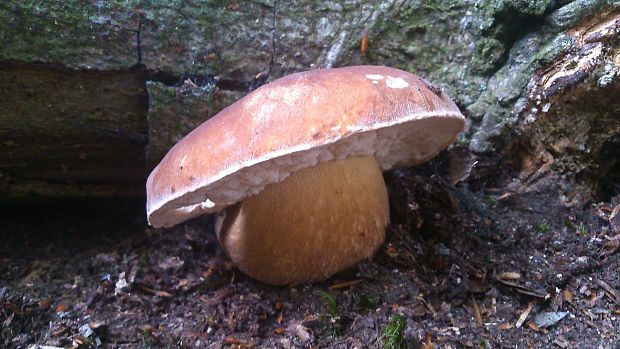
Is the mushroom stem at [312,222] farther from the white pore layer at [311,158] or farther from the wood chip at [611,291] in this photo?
the wood chip at [611,291]

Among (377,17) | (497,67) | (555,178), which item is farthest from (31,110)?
(555,178)

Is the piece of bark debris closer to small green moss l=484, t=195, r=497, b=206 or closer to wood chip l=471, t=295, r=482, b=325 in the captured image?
wood chip l=471, t=295, r=482, b=325

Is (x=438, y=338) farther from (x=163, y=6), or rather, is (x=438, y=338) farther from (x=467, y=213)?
(x=163, y=6)

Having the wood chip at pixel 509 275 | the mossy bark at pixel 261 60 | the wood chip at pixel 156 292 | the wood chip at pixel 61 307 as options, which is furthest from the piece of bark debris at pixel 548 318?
the wood chip at pixel 61 307

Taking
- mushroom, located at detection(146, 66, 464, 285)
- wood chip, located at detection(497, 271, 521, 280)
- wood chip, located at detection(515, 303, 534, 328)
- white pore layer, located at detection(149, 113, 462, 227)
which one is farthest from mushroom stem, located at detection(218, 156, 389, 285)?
wood chip, located at detection(515, 303, 534, 328)

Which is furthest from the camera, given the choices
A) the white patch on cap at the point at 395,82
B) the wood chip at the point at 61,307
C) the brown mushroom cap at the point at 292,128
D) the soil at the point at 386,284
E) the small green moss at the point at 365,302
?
the wood chip at the point at 61,307

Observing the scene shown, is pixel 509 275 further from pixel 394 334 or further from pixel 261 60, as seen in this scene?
pixel 261 60

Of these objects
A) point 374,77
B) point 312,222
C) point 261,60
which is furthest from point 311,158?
point 261,60
